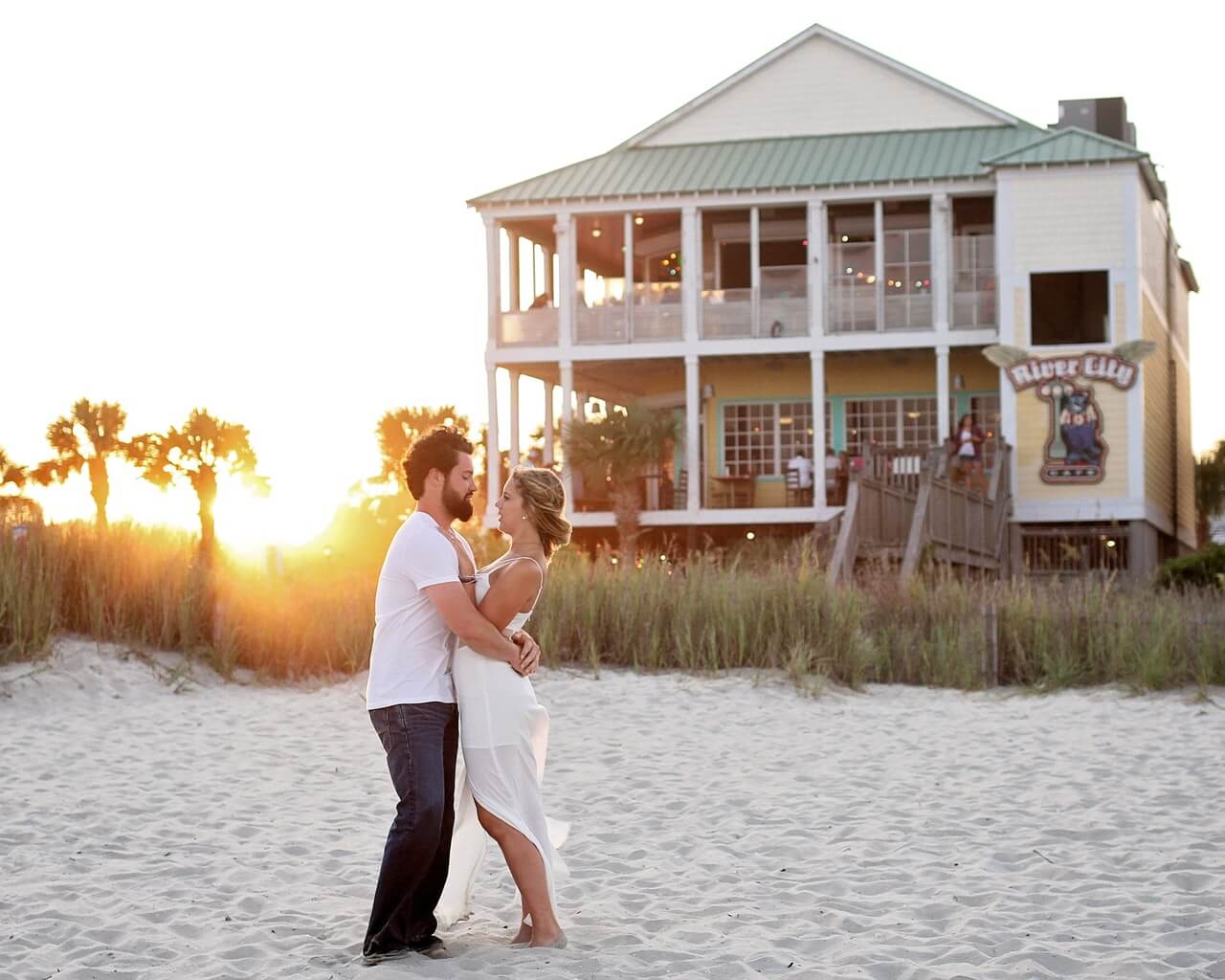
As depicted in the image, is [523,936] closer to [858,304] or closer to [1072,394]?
[1072,394]

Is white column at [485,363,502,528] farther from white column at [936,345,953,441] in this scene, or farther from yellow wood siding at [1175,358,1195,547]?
yellow wood siding at [1175,358,1195,547]

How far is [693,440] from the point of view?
26.3 m

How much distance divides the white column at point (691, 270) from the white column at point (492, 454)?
350 centimetres

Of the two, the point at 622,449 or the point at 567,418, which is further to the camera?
the point at 567,418

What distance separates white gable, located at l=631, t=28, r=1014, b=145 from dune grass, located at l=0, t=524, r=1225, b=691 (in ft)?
50.1

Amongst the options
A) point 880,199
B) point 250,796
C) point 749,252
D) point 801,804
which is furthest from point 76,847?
point 749,252

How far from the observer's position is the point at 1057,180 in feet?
84.7

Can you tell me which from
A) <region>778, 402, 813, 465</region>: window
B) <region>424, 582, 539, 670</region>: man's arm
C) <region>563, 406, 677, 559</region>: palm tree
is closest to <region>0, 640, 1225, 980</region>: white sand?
<region>424, 582, 539, 670</region>: man's arm

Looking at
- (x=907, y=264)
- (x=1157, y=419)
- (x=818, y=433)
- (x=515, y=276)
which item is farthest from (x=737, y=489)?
(x=1157, y=419)

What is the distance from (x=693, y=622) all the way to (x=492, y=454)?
11482mm

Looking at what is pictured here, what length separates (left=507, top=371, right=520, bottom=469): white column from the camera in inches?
1086

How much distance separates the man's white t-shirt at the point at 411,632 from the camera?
5707mm

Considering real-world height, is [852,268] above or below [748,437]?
above

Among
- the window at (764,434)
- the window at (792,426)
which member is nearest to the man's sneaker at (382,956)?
the window at (764,434)
